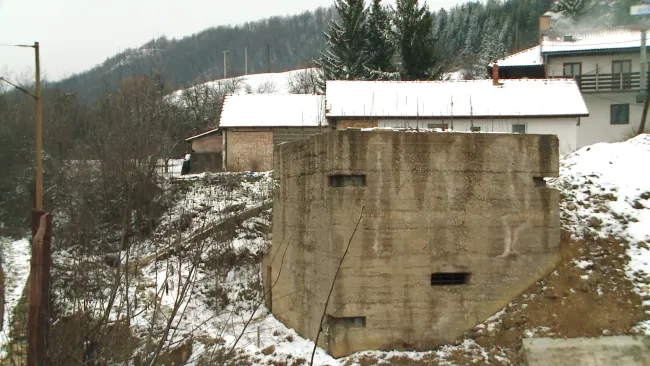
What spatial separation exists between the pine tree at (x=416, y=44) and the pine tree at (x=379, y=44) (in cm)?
77

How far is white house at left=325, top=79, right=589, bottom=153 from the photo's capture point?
989 inches

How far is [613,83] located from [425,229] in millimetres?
26467

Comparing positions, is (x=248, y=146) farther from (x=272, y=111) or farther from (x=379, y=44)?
(x=379, y=44)

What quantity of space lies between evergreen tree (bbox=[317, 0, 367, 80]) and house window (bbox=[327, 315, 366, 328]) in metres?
28.1

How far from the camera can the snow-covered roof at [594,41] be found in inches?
1319

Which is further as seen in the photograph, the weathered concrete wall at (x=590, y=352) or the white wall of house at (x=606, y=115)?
the white wall of house at (x=606, y=115)

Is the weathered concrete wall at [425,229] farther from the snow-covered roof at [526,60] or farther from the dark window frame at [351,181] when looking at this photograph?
the snow-covered roof at [526,60]

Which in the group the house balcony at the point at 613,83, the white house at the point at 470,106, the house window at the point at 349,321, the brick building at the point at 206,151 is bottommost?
the house window at the point at 349,321

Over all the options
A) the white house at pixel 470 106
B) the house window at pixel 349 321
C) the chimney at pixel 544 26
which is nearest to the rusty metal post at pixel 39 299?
the house window at pixel 349 321

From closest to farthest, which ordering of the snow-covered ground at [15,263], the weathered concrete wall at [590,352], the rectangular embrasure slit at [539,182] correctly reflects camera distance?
the weathered concrete wall at [590,352], the rectangular embrasure slit at [539,182], the snow-covered ground at [15,263]

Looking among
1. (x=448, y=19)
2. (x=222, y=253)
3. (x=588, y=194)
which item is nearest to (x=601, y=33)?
(x=588, y=194)

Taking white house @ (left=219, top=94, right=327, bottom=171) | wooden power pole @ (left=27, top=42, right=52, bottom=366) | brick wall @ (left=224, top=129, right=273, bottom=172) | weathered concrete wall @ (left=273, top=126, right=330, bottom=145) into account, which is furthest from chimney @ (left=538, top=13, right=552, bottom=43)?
wooden power pole @ (left=27, top=42, right=52, bottom=366)

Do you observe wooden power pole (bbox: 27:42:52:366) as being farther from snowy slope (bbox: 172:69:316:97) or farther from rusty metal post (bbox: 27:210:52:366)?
snowy slope (bbox: 172:69:316:97)

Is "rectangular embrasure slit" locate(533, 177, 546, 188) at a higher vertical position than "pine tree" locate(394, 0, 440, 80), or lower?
lower
